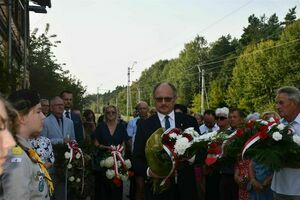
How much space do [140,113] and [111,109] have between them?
7.46 ft

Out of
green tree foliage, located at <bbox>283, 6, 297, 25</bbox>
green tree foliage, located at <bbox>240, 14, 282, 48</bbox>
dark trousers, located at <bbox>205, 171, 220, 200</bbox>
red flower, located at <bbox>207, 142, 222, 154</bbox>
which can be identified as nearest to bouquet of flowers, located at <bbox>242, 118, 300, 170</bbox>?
red flower, located at <bbox>207, 142, 222, 154</bbox>

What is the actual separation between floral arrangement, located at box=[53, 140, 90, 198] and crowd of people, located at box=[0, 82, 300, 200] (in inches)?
4.9

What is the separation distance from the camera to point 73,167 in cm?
877

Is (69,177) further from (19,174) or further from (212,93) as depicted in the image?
(212,93)

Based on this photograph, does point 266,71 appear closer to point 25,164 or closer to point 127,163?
point 127,163

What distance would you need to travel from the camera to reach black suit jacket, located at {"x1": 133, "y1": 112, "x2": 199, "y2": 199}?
507 centimetres

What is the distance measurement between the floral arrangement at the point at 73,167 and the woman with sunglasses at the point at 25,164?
4.85m

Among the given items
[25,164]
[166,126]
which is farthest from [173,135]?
[25,164]

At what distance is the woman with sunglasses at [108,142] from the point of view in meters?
9.52

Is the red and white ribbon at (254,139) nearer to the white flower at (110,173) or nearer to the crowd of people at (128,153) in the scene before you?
the crowd of people at (128,153)

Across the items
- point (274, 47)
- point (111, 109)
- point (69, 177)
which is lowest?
point (69, 177)

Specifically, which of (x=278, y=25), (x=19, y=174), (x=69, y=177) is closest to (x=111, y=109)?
(x=69, y=177)

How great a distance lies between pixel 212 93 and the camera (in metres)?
80.1

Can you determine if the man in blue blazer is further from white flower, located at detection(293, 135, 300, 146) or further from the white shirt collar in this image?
white flower, located at detection(293, 135, 300, 146)
